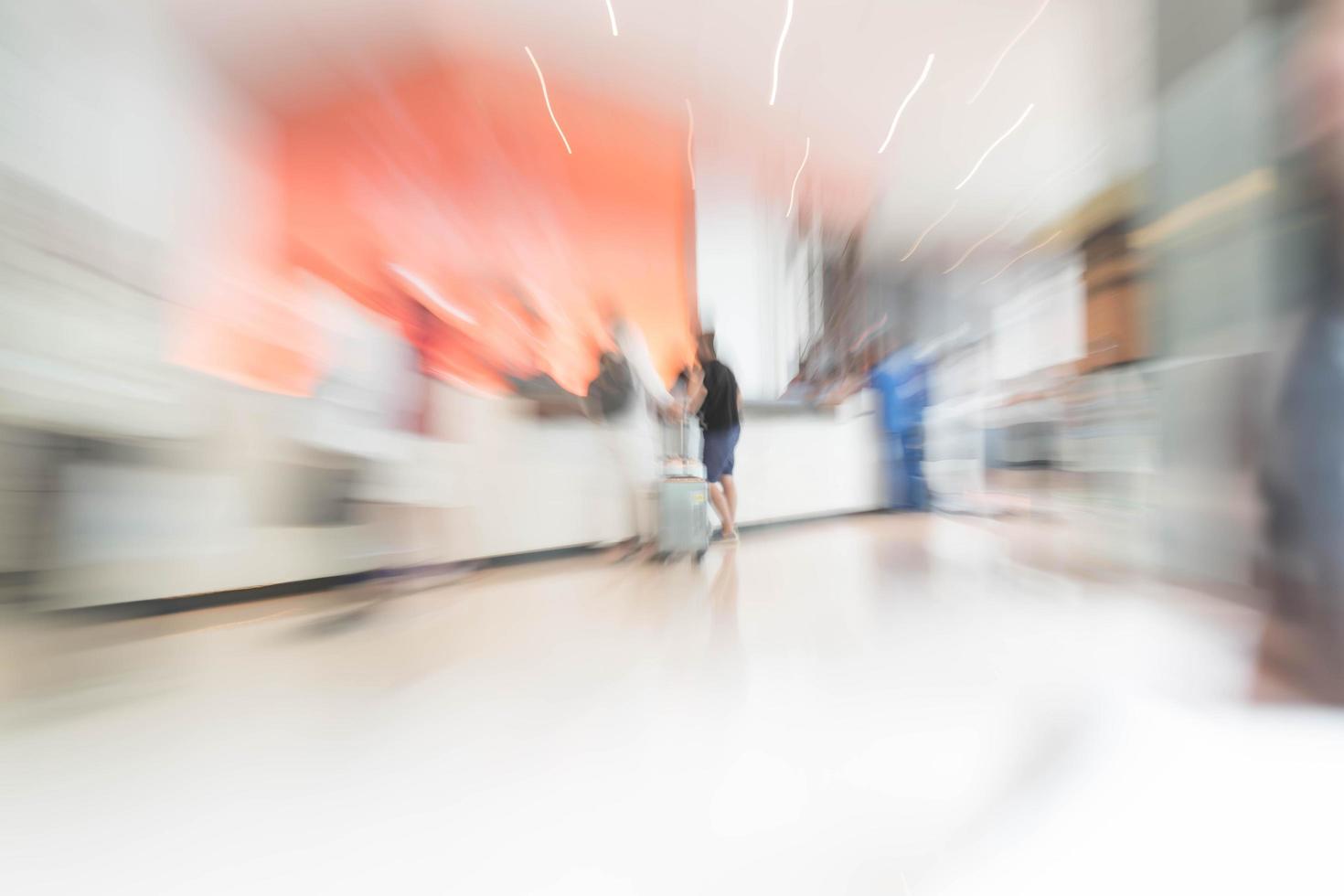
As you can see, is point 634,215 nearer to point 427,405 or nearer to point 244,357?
point 427,405

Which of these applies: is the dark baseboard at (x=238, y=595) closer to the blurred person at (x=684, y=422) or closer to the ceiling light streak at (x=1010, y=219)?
the blurred person at (x=684, y=422)

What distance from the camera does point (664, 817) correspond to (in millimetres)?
566

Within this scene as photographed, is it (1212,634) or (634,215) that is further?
(634,215)

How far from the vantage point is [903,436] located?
13.2 ft

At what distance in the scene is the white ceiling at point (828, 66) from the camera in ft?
4.89

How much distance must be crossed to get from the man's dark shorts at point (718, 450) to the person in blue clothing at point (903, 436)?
6.53 feet

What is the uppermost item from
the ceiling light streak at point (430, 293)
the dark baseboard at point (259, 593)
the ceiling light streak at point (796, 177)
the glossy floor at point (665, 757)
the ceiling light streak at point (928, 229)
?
the ceiling light streak at point (796, 177)

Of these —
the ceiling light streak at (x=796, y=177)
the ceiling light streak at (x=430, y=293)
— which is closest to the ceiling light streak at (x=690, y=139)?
the ceiling light streak at (x=796, y=177)

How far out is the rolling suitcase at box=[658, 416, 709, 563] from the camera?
2.25 meters

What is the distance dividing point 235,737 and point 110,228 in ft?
3.55

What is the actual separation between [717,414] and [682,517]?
62 centimetres

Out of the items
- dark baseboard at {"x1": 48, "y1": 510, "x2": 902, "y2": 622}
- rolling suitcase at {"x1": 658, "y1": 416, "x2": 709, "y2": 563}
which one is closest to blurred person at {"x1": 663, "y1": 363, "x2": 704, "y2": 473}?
rolling suitcase at {"x1": 658, "y1": 416, "x2": 709, "y2": 563}

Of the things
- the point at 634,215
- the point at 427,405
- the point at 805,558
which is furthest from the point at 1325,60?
the point at 427,405

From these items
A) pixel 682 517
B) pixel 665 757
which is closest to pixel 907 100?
pixel 682 517
